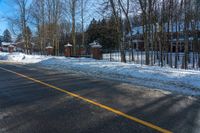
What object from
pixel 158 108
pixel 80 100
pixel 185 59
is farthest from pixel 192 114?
pixel 185 59

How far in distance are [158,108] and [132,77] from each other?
590 centimetres

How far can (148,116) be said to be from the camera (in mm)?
6215

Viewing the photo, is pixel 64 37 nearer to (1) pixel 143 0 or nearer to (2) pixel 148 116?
(1) pixel 143 0

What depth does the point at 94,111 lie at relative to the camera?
6.71 metres

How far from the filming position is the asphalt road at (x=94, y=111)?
548 cm

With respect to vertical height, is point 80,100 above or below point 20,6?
below

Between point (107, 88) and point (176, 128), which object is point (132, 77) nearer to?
point (107, 88)

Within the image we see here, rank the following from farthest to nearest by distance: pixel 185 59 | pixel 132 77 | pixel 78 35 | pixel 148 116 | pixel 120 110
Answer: pixel 78 35 → pixel 185 59 → pixel 132 77 → pixel 120 110 → pixel 148 116

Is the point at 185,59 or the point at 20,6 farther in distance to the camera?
the point at 20,6

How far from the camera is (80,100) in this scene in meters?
7.92

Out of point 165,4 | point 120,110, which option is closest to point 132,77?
point 120,110

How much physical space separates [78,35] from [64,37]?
4.65m

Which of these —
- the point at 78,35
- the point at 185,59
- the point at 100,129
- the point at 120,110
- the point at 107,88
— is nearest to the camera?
the point at 100,129

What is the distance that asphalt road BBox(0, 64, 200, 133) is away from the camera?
548 cm
